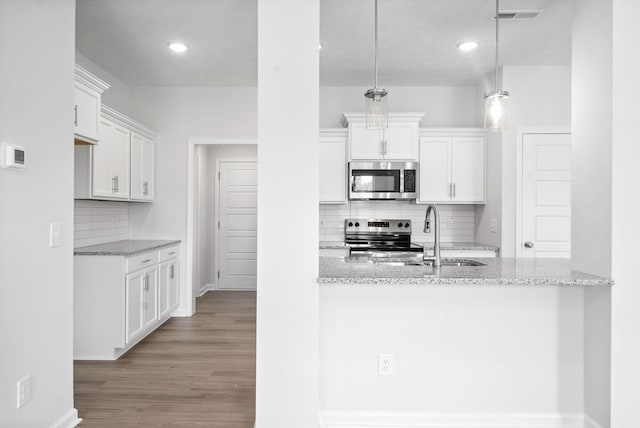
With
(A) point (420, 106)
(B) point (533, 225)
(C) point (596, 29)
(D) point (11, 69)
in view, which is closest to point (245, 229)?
(A) point (420, 106)

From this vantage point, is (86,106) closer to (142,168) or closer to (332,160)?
(142,168)

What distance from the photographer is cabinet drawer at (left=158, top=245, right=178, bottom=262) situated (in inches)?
164

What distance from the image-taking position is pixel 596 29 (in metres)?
2.14

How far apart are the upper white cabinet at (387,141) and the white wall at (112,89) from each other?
8.25 ft

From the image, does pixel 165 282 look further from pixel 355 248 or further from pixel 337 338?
pixel 337 338

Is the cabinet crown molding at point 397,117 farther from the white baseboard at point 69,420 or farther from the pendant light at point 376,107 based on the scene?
the white baseboard at point 69,420

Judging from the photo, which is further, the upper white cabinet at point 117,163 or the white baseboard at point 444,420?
the upper white cabinet at point 117,163

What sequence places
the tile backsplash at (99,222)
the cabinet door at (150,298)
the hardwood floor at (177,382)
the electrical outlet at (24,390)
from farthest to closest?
the cabinet door at (150,298) → the tile backsplash at (99,222) → the hardwood floor at (177,382) → the electrical outlet at (24,390)

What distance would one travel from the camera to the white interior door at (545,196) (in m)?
3.99

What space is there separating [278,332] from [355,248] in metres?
2.15

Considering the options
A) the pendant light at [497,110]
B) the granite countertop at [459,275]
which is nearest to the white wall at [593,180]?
the granite countertop at [459,275]

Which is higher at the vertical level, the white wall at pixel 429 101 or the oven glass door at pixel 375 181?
the white wall at pixel 429 101

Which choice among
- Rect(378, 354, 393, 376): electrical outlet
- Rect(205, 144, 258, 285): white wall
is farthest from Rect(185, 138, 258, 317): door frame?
Rect(378, 354, 393, 376): electrical outlet

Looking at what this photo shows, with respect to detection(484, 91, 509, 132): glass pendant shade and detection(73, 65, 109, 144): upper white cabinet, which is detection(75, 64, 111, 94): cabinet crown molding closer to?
detection(73, 65, 109, 144): upper white cabinet
